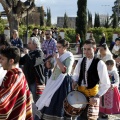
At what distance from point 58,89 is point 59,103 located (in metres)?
0.22

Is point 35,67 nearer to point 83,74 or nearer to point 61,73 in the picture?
point 61,73

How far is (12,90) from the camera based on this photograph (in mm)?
4047

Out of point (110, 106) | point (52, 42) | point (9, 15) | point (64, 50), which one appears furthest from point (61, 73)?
point (9, 15)

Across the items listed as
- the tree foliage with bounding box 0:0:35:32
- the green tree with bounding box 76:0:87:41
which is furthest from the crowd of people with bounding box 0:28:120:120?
the green tree with bounding box 76:0:87:41

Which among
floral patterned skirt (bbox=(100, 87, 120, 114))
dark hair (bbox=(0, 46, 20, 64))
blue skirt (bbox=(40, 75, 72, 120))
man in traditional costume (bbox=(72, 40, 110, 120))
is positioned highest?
dark hair (bbox=(0, 46, 20, 64))

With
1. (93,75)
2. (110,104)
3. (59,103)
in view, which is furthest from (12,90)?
(110,104)

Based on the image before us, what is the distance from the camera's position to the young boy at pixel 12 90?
402cm

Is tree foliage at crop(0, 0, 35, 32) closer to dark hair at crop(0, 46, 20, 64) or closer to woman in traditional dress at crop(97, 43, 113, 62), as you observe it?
woman in traditional dress at crop(97, 43, 113, 62)

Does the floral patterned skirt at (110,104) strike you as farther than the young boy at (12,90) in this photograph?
Yes

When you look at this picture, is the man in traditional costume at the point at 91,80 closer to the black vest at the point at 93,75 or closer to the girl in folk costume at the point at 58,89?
the black vest at the point at 93,75

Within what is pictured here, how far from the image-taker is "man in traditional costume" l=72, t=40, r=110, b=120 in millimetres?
5617

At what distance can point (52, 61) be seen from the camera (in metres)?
7.16

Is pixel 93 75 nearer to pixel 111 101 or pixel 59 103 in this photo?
pixel 59 103

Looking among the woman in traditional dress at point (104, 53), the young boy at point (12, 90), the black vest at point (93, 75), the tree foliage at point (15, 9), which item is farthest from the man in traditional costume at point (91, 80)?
the tree foliage at point (15, 9)
